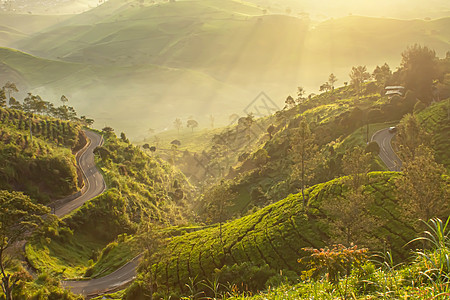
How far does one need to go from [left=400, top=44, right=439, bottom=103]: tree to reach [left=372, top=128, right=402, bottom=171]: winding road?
3688 centimetres

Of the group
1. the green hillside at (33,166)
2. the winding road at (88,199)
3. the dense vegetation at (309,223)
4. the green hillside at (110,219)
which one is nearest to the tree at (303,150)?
the dense vegetation at (309,223)

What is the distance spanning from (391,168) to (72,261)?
88326 mm

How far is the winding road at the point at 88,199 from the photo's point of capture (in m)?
59.9

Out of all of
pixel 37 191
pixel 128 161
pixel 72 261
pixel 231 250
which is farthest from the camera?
pixel 128 161

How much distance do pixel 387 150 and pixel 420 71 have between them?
6388 cm

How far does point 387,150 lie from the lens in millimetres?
94750

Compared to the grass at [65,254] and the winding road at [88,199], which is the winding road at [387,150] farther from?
the grass at [65,254]

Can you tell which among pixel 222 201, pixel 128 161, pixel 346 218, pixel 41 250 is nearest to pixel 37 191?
pixel 41 250

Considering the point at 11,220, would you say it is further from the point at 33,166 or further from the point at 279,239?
the point at 33,166

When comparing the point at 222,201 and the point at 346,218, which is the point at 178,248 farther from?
the point at 346,218

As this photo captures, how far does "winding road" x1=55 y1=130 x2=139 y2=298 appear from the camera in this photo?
59.9 metres

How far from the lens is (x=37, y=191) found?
288ft

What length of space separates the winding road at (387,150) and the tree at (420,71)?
1452 inches

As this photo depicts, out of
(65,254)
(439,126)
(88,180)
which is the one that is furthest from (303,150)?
(88,180)
